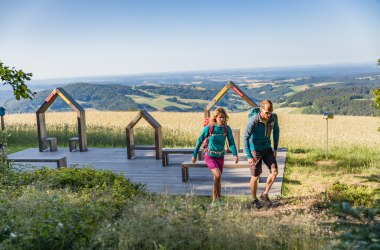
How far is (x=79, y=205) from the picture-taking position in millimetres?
6465

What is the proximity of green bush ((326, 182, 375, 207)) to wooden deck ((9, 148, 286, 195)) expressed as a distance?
129 cm

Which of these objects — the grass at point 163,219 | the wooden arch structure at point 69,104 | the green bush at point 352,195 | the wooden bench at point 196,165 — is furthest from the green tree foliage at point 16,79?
the wooden arch structure at point 69,104

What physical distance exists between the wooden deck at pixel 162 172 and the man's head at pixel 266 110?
1.79m

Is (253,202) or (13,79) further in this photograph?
(253,202)

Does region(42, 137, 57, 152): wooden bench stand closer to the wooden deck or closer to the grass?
the wooden deck

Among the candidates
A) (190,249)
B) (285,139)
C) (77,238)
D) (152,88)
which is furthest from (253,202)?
(152,88)

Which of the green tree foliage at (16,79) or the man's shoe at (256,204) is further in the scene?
the man's shoe at (256,204)

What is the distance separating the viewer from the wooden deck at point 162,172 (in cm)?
974

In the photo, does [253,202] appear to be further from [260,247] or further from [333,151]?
[333,151]

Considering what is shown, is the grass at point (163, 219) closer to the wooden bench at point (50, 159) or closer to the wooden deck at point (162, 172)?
the wooden deck at point (162, 172)

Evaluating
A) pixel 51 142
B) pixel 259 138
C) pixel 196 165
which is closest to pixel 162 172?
pixel 196 165

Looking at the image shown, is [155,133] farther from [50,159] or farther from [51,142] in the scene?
[51,142]

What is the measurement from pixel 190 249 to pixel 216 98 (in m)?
8.05

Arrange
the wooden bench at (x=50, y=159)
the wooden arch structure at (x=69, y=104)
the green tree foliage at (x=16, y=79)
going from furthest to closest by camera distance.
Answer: the wooden arch structure at (x=69, y=104)
the wooden bench at (x=50, y=159)
the green tree foliage at (x=16, y=79)
